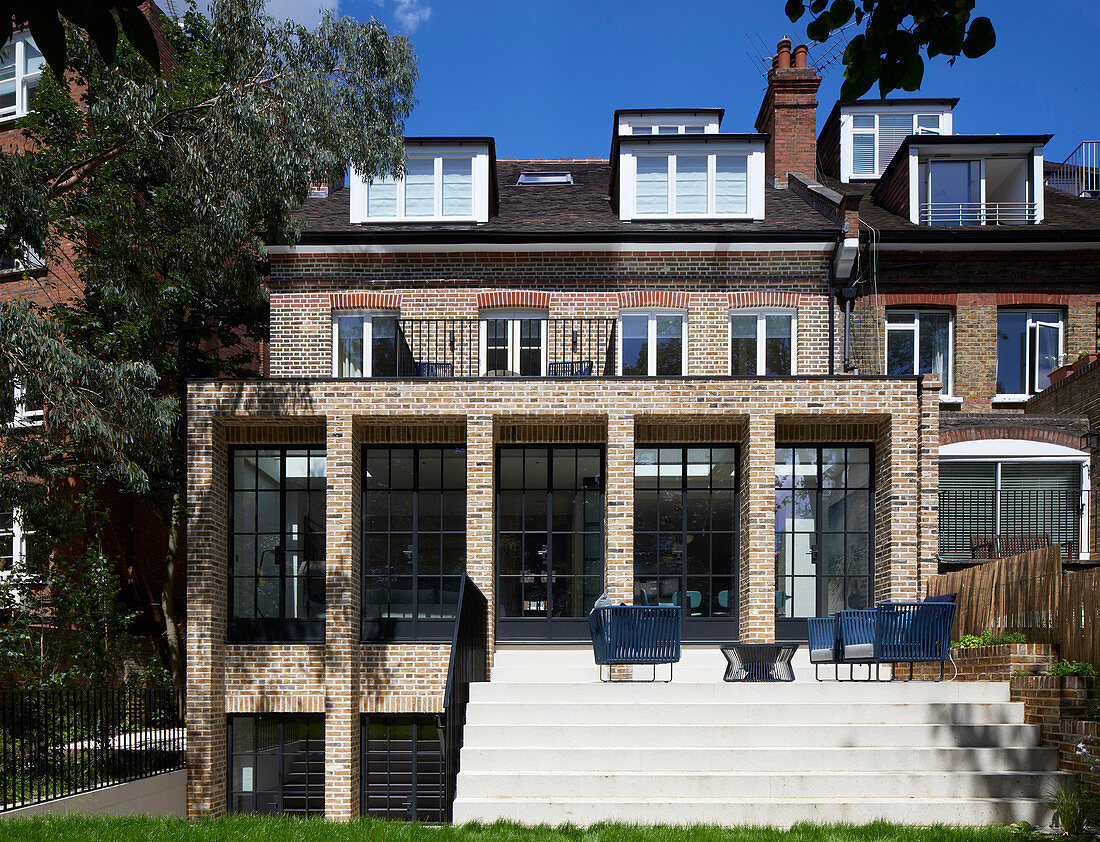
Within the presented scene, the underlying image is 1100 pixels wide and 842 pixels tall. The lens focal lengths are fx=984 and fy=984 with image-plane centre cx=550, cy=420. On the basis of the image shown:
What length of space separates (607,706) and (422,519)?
21.5 ft

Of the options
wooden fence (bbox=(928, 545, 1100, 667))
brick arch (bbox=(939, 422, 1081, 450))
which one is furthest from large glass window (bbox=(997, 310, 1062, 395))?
wooden fence (bbox=(928, 545, 1100, 667))

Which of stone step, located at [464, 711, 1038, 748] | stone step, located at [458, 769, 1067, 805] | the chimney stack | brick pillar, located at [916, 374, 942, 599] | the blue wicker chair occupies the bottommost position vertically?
stone step, located at [458, 769, 1067, 805]

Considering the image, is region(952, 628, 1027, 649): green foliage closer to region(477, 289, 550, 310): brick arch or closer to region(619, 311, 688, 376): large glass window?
region(619, 311, 688, 376): large glass window

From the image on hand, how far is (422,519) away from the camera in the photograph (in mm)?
15992

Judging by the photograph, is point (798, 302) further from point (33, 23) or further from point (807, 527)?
point (33, 23)

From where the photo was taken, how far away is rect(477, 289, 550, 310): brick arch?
17672 millimetres

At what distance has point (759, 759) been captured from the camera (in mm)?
9312

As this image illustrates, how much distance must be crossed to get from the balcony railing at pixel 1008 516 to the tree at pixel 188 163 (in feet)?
38.5

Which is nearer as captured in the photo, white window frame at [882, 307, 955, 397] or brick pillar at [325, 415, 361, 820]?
brick pillar at [325, 415, 361, 820]

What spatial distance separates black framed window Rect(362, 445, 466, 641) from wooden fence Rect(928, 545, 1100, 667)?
295 inches

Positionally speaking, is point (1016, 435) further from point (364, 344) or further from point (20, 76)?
point (20, 76)

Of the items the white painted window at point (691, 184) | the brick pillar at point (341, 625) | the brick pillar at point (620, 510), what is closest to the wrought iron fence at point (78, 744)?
the brick pillar at point (341, 625)

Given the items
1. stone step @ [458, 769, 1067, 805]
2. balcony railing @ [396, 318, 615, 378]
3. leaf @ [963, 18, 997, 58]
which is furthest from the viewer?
balcony railing @ [396, 318, 615, 378]

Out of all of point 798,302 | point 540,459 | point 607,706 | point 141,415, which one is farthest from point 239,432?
point 798,302
